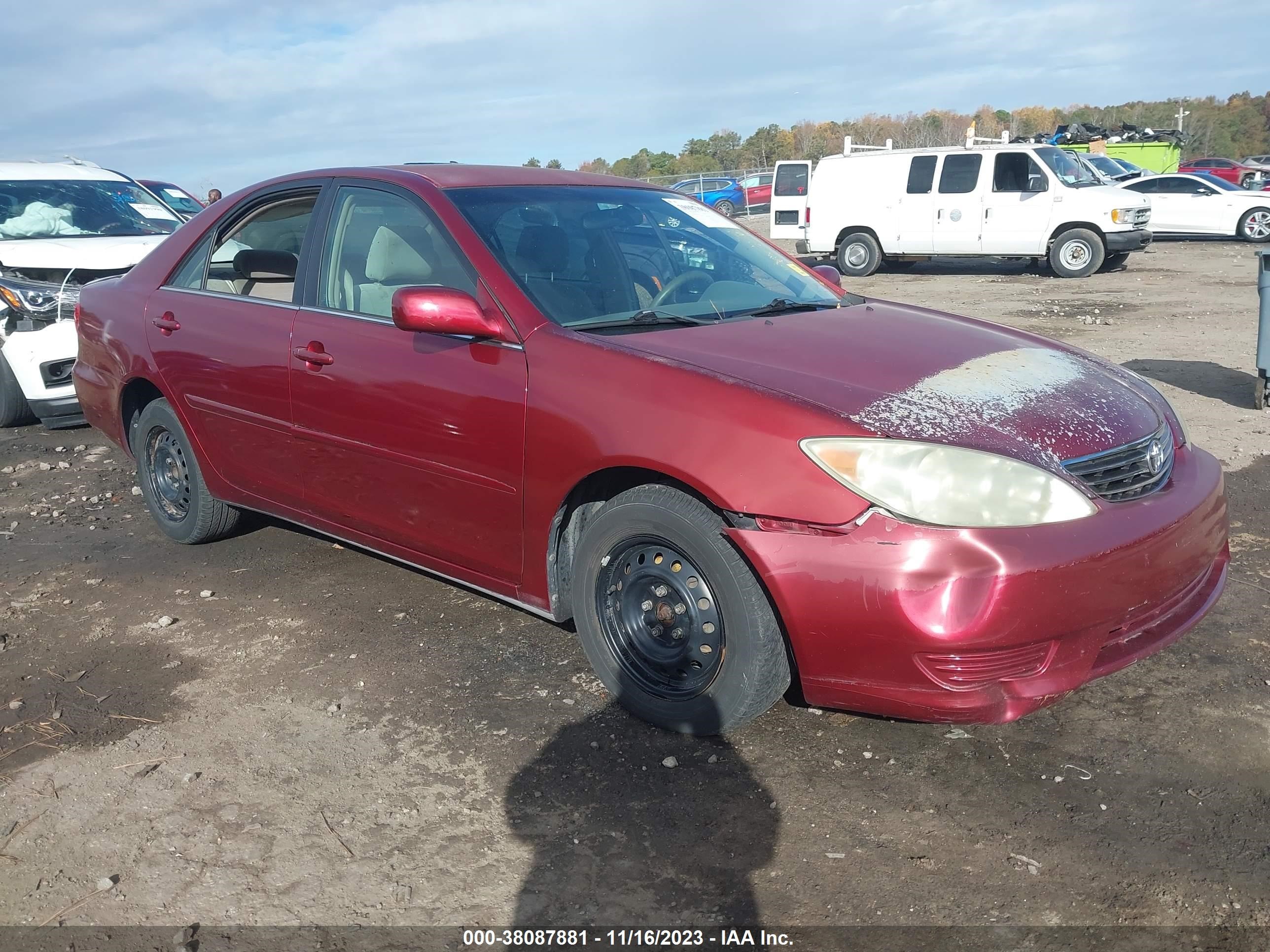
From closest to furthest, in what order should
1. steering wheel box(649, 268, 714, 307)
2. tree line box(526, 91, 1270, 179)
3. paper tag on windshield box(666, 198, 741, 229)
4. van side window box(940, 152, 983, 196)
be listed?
steering wheel box(649, 268, 714, 307), paper tag on windshield box(666, 198, 741, 229), van side window box(940, 152, 983, 196), tree line box(526, 91, 1270, 179)

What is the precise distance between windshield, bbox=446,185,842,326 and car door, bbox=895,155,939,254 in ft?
45.3

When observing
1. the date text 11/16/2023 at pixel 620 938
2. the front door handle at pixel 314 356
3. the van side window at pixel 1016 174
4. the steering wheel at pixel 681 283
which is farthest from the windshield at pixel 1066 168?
the date text 11/16/2023 at pixel 620 938

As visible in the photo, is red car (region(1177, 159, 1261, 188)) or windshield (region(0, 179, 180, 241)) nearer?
windshield (region(0, 179, 180, 241))

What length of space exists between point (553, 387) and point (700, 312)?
702mm

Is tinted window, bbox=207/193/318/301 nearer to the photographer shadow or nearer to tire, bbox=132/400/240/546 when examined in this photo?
tire, bbox=132/400/240/546

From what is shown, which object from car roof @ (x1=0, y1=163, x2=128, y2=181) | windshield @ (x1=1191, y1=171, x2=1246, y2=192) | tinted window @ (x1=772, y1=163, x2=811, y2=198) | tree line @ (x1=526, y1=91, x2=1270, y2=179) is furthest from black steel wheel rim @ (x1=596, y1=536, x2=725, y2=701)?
tree line @ (x1=526, y1=91, x2=1270, y2=179)

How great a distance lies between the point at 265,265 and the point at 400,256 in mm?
744

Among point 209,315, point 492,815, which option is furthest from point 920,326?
point 209,315

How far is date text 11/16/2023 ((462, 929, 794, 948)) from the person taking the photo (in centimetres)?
237

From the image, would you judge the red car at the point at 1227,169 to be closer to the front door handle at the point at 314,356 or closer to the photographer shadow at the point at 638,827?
the front door handle at the point at 314,356

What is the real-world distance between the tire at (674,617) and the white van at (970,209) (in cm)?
1507

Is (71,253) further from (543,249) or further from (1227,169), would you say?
(1227,169)

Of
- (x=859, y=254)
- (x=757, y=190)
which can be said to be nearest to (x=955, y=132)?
(x=757, y=190)

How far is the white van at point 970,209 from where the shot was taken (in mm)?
16250
